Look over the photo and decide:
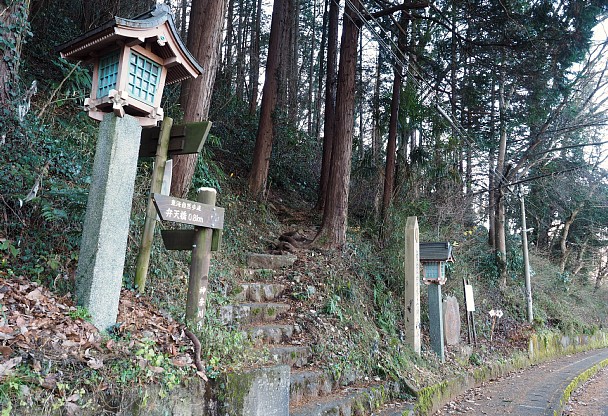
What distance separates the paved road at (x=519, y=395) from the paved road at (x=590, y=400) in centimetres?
27

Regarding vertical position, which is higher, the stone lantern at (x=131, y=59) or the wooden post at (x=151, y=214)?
the stone lantern at (x=131, y=59)

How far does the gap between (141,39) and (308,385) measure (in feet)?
13.4

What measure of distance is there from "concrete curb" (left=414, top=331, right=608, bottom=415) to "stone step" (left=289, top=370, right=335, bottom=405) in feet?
5.23

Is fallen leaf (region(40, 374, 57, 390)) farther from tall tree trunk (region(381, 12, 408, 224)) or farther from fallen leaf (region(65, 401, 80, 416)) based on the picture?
tall tree trunk (region(381, 12, 408, 224))

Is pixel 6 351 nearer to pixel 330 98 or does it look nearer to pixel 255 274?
pixel 255 274

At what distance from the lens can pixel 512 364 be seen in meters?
10.8

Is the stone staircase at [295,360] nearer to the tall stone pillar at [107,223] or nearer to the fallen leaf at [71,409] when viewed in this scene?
the tall stone pillar at [107,223]

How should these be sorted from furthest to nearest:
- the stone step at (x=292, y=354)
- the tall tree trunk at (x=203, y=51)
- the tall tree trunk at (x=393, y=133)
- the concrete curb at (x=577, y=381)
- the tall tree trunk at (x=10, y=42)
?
the tall tree trunk at (x=393, y=133), the concrete curb at (x=577, y=381), the tall tree trunk at (x=203, y=51), the tall tree trunk at (x=10, y=42), the stone step at (x=292, y=354)

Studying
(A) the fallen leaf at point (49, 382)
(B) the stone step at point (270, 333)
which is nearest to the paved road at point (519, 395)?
(B) the stone step at point (270, 333)

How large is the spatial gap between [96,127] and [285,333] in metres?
4.26

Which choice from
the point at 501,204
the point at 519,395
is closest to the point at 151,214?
the point at 519,395

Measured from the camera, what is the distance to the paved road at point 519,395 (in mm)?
6750

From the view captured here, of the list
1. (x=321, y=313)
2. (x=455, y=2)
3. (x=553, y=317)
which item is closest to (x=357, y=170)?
(x=455, y=2)

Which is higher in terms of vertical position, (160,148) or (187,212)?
(160,148)
